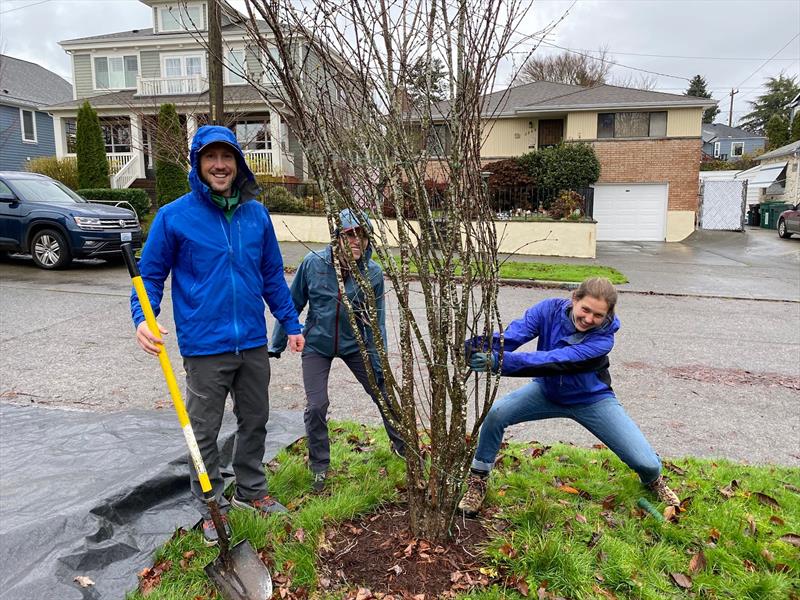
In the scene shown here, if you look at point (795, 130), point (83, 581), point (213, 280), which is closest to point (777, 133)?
point (795, 130)

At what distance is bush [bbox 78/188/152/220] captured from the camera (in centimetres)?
1734

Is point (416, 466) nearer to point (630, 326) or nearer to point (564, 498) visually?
point (564, 498)

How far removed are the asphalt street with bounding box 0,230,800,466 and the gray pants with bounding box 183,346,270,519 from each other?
3.02ft

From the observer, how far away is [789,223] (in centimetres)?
2400

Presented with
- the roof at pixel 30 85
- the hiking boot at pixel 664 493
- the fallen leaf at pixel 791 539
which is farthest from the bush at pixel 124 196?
the fallen leaf at pixel 791 539

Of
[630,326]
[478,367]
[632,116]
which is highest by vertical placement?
[632,116]

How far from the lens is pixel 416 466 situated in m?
2.79

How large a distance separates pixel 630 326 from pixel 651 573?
6.50 meters

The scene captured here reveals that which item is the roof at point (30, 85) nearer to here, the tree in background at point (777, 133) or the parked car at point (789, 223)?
the parked car at point (789, 223)

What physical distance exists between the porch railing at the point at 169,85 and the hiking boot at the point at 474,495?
26929mm

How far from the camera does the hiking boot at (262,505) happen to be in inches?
128

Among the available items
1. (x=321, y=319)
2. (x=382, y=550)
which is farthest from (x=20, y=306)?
(x=382, y=550)

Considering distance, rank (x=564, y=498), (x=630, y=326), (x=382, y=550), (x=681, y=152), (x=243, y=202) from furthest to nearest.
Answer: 1. (x=681, y=152)
2. (x=630, y=326)
3. (x=564, y=498)
4. (x=243, y=202)
5. (x=382, y=550)

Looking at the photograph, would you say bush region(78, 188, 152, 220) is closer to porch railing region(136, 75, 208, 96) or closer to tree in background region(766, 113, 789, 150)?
porch railing region(136, 75, 208, 96)
